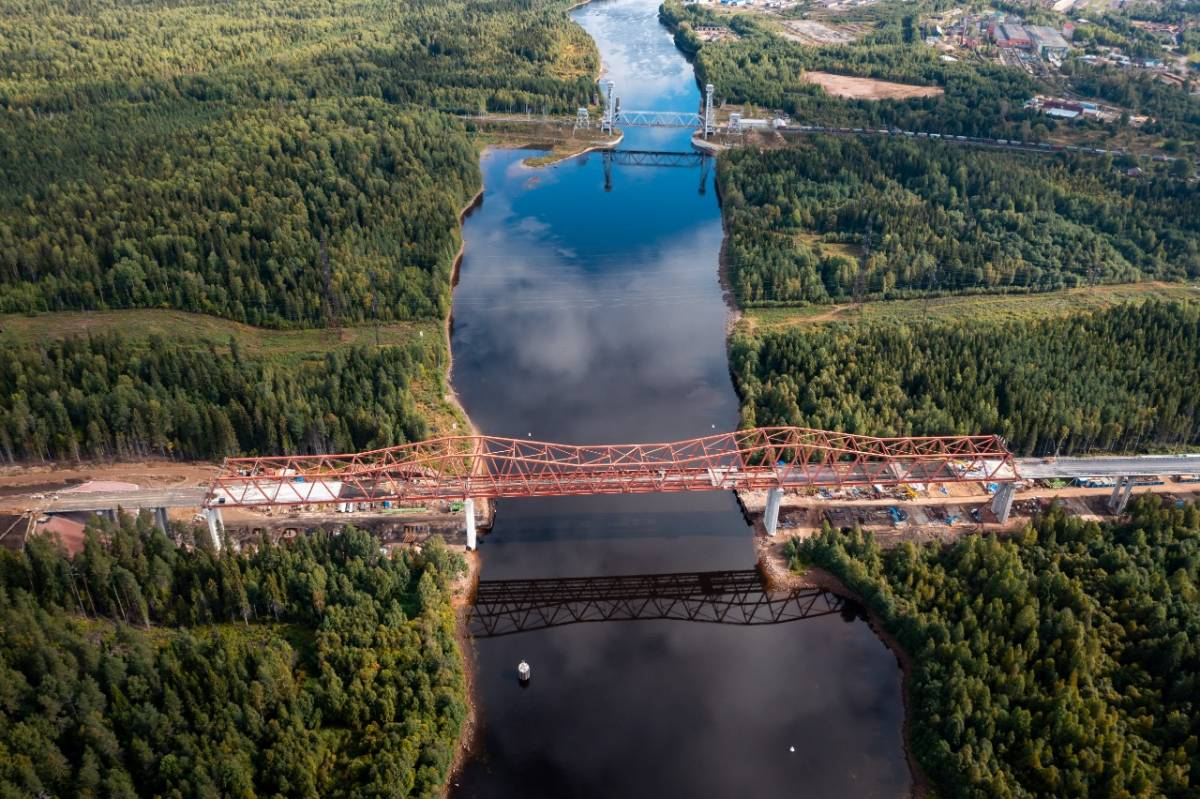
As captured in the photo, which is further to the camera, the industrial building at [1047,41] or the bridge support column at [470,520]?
the industrial building at [1047,41]

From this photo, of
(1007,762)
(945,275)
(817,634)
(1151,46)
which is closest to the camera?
(1007,762)

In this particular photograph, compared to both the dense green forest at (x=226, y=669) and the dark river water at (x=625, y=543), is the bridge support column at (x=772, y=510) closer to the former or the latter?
the dark river water at (x=625, y=543)

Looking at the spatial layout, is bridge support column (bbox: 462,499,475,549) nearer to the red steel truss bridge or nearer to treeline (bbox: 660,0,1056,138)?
the red steel truss bridge

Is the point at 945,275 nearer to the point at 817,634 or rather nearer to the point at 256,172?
the point at 817,634

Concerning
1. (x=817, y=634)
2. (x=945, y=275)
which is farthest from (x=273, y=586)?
(x=945, y=275)

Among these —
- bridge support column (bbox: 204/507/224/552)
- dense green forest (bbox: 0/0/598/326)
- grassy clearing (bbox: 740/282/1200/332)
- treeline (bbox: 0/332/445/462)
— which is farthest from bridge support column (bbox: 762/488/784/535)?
dense green forest (bbox: 0/0/598/326)

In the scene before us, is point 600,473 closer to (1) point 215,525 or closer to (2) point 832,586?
(2) point 832,586

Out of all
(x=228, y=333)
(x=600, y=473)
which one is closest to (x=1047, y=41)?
(x=600, y=473)

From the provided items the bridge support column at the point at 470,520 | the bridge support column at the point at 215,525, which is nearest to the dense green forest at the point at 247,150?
A: the bridge support column at the point at 215,525
